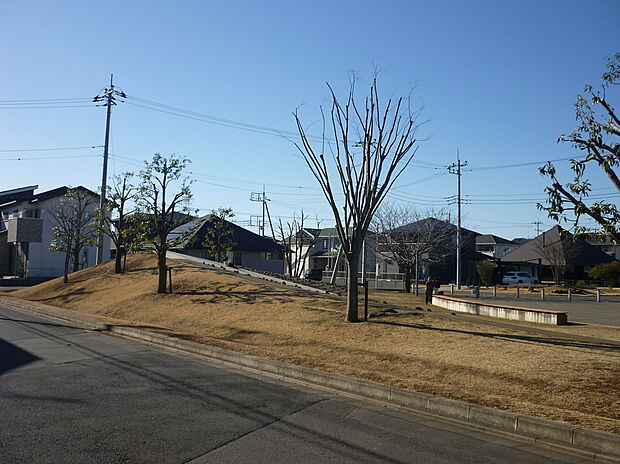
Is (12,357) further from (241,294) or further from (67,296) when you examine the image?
(67,296)

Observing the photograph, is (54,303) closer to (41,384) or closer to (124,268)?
(124,268)

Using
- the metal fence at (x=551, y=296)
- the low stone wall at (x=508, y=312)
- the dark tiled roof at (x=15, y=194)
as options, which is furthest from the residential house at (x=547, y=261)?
the dark tiled roof at (x=15, y=194)

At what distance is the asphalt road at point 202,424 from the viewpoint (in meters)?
5.52

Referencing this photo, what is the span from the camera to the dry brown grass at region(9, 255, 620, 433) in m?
7.61

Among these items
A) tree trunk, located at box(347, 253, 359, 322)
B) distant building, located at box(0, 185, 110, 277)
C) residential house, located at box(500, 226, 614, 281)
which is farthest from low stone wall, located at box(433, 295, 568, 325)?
distant building, located at box(0, 185, 110, 277)

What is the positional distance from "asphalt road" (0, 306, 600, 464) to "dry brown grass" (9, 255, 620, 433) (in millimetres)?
1259

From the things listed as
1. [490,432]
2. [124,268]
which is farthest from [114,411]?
[124,268]

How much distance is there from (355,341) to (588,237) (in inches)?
216

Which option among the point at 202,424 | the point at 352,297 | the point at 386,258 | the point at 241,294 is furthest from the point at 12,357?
the point at 386,258

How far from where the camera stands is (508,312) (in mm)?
17812

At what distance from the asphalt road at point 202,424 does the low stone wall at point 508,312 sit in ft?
31.4

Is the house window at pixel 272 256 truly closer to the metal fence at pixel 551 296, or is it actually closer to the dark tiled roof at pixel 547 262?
the metal fence at pixel 551 296

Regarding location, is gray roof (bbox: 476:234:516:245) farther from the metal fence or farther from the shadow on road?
the shadow on road

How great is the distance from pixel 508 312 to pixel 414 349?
27.0ft
